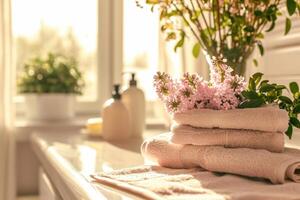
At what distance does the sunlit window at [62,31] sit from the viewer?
87.4 inches

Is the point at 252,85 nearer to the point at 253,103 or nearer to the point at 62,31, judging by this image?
the point at 253,103

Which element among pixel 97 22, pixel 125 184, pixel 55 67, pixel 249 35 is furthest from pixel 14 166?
pixel 125 184

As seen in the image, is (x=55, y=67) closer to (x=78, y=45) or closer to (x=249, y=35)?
(x=78, y=45)

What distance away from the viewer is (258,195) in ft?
1.86

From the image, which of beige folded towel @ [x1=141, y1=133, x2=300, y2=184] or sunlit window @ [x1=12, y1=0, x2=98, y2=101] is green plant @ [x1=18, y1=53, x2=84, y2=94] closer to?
sunlit window @ [x1=12, y1=0, x2=98, y2=101]

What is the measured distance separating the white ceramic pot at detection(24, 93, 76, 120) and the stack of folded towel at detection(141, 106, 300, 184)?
118 centimetres

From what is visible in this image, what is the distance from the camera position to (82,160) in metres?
1.00

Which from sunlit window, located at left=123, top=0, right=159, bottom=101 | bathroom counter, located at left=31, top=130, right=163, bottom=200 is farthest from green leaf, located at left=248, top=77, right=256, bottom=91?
sunlit window, located at left=123, top=0, right=159, bottom=101

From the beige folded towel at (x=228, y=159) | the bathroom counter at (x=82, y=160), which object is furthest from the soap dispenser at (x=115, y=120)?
the beige folded towel at (x=228, y=159)

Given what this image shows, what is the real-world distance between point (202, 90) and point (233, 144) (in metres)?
0.11

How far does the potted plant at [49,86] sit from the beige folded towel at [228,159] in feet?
3.72

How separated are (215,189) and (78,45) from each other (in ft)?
5.83

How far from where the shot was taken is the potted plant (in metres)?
1.91

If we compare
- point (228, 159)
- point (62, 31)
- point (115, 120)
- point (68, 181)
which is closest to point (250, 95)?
point (228, 159)
